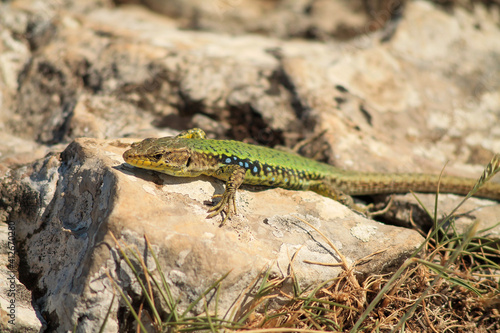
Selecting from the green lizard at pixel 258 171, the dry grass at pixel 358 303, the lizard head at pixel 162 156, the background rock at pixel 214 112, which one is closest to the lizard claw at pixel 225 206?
the green lizard at pixel 258 171

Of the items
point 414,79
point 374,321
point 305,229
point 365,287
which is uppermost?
point 414,79

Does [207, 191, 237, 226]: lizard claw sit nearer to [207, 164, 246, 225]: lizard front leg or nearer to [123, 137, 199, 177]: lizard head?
[207, 164, 246, 225]: lizard front leg

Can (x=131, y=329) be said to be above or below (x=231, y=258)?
below

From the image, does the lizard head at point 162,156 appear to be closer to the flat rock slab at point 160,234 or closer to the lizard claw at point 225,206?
the flat rock slab at point 160,234

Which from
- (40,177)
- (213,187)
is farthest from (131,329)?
(40,177)

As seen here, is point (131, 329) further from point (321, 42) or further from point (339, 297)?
point (321, 42)

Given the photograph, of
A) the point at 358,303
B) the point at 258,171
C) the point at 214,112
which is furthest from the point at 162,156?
the point at 358,303

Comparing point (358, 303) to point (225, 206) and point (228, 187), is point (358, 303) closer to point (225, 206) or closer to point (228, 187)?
point (225, 206)
